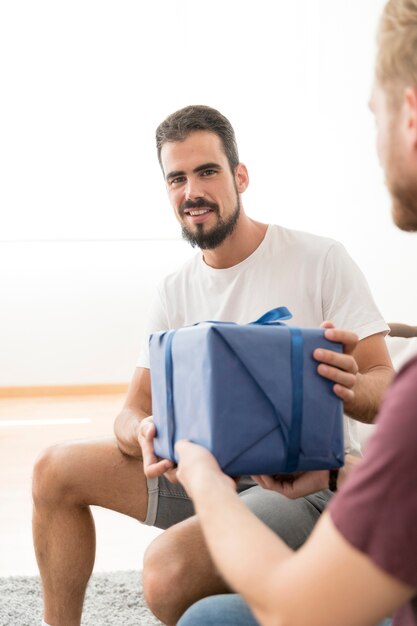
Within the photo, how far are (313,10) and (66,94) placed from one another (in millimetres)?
1760

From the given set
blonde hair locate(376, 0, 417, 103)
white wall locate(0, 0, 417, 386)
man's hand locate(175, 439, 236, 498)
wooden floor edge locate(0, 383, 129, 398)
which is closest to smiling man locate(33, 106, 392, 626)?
man's hand locate(175, 439, 236, 498)

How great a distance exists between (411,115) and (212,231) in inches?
45.5

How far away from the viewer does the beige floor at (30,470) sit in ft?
7.84

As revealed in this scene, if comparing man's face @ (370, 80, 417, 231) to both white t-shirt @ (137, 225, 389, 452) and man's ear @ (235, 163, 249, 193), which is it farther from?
man's ear @ (235, 163, 249, 193)

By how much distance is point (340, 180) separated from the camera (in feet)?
17.1

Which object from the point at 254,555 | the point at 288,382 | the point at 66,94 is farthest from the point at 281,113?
the point at 254,555

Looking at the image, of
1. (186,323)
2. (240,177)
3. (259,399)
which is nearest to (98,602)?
(186,323)

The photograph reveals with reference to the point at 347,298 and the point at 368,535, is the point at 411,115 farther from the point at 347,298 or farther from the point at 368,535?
the point at 347,298

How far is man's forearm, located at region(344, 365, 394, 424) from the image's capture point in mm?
1305

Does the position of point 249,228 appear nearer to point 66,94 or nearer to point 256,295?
point 256,295

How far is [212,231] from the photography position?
182 centimetres

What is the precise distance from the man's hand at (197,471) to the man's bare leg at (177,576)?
43cm

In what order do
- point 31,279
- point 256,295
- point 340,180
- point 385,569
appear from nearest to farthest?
point 385,569 → point 256,295 → point 340,180 → point 31,279

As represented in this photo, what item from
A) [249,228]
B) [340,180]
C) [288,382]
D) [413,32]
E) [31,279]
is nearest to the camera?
[413,32]
